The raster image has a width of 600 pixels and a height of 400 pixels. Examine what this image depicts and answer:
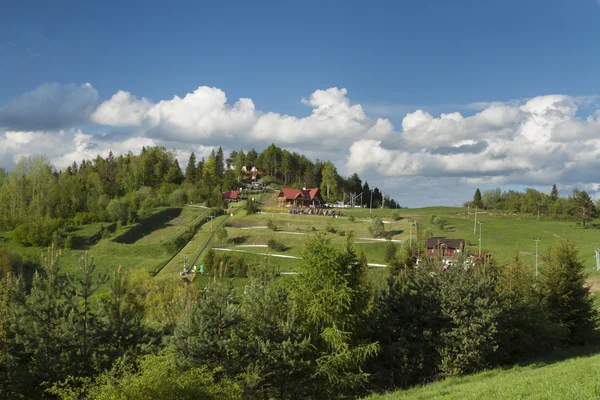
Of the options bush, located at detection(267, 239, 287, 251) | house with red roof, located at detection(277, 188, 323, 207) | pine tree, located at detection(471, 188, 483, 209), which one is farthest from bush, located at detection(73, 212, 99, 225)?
pine tree, located at detection(471, 188, 483, 209)

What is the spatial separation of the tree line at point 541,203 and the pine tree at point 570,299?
3215 inches

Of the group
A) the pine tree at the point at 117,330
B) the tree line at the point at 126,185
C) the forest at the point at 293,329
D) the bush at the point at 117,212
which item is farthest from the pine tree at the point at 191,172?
the pine tree at the point at 117,330

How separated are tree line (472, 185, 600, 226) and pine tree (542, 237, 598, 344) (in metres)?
81.7

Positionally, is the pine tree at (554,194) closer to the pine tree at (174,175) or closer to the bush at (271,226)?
the bush at (271,226)

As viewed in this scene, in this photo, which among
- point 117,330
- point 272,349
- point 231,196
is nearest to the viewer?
point 117,330

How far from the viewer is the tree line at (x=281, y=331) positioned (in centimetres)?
1809

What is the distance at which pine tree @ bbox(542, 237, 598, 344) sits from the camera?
1142 inches

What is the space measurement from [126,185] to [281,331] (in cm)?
11670

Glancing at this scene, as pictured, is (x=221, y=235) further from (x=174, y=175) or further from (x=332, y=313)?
(x=174, y=175)

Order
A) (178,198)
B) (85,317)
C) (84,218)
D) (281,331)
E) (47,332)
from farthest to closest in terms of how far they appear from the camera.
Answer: (178,198), (84,218), (281,331), (85,317), (47,332)

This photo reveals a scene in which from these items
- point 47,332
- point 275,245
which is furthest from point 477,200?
point 47,332

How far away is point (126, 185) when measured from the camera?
127125mm

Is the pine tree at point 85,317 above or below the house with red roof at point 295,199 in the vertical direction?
below

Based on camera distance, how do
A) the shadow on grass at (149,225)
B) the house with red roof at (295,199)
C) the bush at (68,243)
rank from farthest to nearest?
1. the house with red roof at (295,199)
2. the shadow on grass at (149,225)
3. the bush at (68,243)
